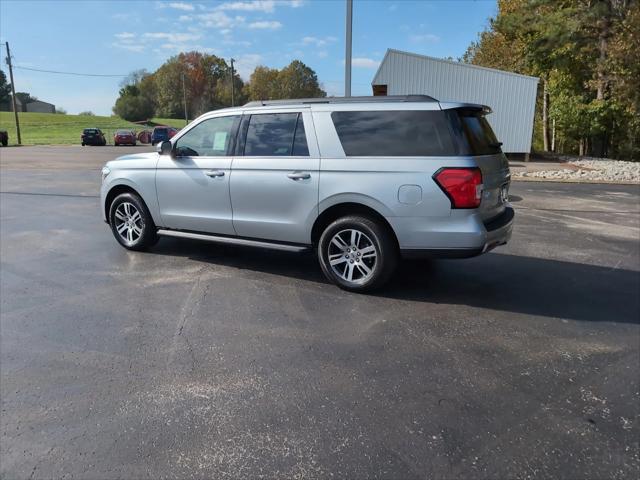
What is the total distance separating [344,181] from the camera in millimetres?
4820

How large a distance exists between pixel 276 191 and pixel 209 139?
1196mm

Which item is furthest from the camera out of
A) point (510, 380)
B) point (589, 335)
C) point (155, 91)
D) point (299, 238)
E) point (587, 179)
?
point (155, 91)

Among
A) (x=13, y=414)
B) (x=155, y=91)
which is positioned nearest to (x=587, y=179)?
(x=13, y=414)

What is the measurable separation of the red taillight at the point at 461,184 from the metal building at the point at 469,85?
1927 cm

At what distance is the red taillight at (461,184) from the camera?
436cm

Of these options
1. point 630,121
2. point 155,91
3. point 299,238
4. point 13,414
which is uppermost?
point 155,91

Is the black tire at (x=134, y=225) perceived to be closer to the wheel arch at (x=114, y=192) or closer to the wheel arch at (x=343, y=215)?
the wheel arch at (x=114, y=192)

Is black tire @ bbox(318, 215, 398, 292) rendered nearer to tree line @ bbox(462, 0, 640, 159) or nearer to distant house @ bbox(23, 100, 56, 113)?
tree line @ bbox(462, 0, 640, 159)

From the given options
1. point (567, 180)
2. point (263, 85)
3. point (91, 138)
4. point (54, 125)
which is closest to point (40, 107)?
point (263, 85)

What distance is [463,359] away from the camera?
3629mm

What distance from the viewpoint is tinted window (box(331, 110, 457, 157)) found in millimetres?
4512

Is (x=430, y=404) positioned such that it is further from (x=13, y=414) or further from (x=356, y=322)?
(x=13, y=414)

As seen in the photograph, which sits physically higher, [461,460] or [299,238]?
[299,238]

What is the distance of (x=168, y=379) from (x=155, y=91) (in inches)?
4873
